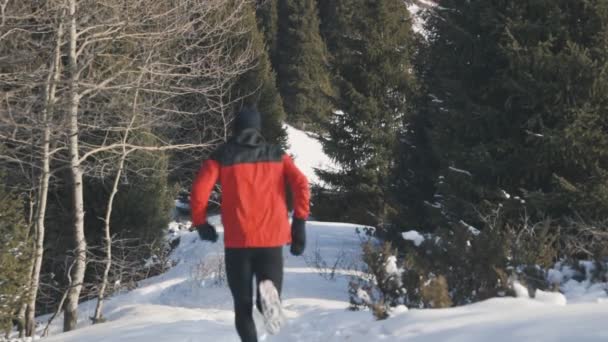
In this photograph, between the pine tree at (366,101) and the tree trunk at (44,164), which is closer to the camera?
the tree trunk at (44,164)

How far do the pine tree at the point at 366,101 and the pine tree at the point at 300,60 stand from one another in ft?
53.7

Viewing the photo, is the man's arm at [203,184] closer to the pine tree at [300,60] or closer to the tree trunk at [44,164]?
the tree trunk at [44,164]

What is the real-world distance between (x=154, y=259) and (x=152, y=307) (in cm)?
615

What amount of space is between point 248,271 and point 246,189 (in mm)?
569

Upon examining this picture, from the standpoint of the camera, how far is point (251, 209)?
457 centimetres

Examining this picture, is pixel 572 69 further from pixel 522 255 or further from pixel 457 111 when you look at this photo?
pixel 522 255

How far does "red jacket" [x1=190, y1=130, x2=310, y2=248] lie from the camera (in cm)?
455

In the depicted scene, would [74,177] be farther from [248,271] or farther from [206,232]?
[248,271]

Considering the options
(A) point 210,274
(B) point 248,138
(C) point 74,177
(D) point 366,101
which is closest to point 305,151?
(D) point 366,101

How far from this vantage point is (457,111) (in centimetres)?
1083

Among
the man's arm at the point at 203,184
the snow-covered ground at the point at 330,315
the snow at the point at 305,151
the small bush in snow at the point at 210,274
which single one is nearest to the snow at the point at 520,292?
the snow-covered ground at the point at 330,315

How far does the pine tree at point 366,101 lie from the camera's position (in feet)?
69.8

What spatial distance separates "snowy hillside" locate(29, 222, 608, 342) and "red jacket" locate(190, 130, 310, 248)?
114 cm

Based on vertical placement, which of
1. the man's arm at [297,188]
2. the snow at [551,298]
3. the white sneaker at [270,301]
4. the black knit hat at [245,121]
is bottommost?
the snow at [551,298]
